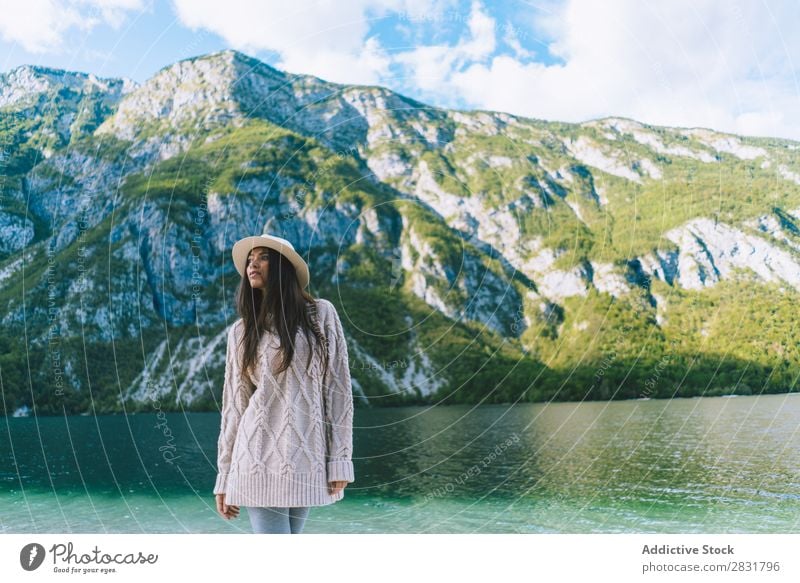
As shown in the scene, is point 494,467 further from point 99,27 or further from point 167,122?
point 167,122

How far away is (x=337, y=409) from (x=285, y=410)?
0.19m

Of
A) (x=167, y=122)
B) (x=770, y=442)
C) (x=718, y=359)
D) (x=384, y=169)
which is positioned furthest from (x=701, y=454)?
(x=384, y=169)

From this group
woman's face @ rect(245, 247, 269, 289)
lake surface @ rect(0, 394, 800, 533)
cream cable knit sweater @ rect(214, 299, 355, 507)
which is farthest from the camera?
lake surface @ rect(0, 394, 800, 533)

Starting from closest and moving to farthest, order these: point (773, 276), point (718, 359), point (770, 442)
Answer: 1. point (770, 442)
2. point (718, 359)
3. point (773, 276)

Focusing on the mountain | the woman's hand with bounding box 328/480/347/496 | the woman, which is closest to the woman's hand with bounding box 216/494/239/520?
the woman

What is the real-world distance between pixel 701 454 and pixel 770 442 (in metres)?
3.33

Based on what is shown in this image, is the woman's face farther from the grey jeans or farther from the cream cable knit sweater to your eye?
the grey jeans

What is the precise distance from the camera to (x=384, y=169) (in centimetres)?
5966

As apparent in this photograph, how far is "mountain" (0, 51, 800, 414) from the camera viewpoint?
42375 millimetres

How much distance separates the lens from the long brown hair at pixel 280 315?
2326 millimetres

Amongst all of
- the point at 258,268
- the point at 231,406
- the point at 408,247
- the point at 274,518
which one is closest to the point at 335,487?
the point at 274,518

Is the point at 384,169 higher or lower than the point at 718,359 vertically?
higher

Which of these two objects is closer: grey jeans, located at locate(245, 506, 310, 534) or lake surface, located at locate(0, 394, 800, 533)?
grey jeans, located at locate(245, 506, 310, 534)

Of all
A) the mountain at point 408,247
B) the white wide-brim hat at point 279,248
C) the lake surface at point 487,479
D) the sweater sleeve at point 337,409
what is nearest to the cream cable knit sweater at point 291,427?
the sweater sleeve at point 337,409
